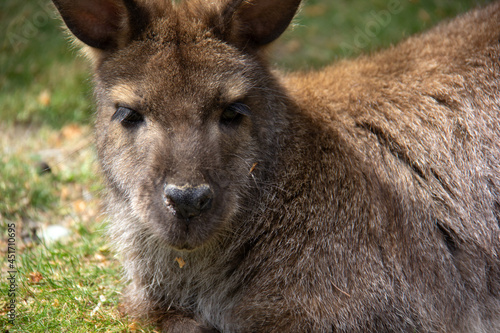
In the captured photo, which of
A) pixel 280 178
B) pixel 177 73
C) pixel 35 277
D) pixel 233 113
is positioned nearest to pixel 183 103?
pixel 177 73

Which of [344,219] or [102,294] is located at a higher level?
[344,219]

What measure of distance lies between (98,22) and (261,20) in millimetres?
1165

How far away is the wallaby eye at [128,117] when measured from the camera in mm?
3930

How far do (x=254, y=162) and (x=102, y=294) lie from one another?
190 centimetres

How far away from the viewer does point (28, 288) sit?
4844 millimetres

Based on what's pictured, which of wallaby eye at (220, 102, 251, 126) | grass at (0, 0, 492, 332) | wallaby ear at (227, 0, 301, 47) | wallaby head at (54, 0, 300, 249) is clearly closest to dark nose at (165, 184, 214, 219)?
wallaby head at (54, 0, 300, 249)

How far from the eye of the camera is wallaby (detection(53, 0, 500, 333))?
3822 mm

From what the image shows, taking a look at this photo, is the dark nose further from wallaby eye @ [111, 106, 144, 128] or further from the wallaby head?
wallaby eye @ [111, 106, 144, 128]

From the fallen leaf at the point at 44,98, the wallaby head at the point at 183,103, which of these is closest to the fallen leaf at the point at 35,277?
the wallaby head at the point at 183,103

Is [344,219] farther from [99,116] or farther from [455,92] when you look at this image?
[99,116]

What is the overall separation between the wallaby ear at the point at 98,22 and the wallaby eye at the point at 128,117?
481 millimetres

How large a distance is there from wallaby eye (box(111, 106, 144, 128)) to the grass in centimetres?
89

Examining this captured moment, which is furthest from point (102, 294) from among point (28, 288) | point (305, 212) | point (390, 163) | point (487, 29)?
point (487, 29)

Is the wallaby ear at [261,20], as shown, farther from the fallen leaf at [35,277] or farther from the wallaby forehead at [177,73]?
the fallen leaf at [35,277]
